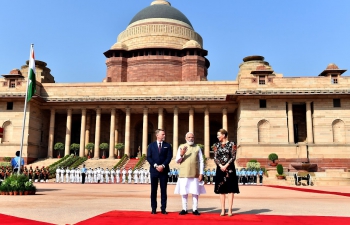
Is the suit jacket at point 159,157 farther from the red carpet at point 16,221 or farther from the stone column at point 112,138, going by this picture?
the stone column at point 112,138

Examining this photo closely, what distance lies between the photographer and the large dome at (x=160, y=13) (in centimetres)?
5691

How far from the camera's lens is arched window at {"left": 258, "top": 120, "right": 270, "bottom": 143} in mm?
37228

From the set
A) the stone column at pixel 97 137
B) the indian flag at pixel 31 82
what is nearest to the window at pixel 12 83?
the stone column at pixel 97 137

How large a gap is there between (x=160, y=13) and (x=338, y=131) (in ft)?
109

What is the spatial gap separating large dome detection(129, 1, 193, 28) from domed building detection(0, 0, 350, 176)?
7.31 meters

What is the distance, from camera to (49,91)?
42906 mm

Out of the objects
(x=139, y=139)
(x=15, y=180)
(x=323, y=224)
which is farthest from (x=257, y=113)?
(x=323, y=224)

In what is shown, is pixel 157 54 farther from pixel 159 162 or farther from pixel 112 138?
pixel 159 162

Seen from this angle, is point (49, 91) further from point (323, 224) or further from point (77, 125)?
point (323, 224)

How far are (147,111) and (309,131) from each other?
715 inches

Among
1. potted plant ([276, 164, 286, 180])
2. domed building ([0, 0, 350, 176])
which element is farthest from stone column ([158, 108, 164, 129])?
potted plant ([276, 164, 286, 180])

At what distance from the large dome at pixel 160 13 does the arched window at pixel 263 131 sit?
88.7ft

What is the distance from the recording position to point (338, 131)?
36.9 m

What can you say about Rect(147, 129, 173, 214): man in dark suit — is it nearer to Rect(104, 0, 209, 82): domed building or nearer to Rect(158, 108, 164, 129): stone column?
Rect(158, 108, 164, 129): stone column
